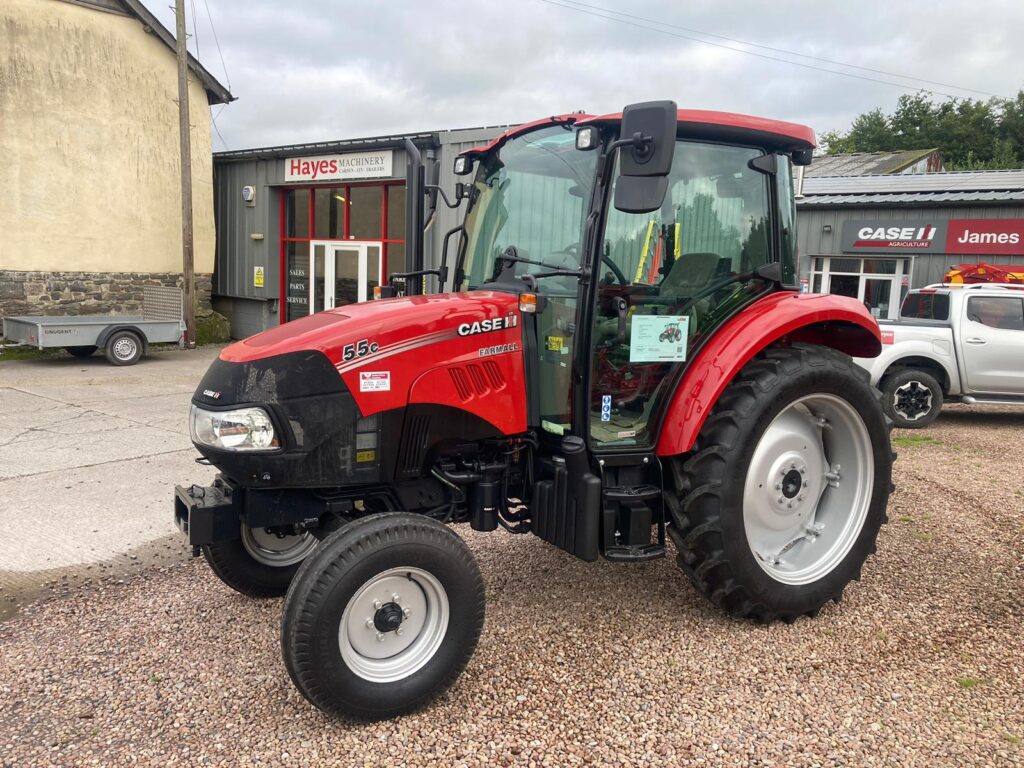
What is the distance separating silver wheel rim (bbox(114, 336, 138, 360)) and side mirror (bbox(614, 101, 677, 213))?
37.0ft

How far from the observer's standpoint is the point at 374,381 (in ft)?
9.91

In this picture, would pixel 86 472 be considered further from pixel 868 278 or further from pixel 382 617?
pixel 868 278

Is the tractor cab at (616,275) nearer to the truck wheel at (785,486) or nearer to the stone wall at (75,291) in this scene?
A: the truck wheel at (785,486)

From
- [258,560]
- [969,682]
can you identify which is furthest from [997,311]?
[258,560]

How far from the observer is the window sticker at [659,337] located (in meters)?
3.48

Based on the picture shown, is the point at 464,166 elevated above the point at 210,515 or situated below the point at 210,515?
above

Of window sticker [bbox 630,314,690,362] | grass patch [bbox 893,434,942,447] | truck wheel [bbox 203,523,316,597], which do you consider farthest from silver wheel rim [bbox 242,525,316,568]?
grass patch [bbox 893,434,942,447]

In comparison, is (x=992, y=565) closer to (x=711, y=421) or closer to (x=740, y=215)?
(x=711, y=421)

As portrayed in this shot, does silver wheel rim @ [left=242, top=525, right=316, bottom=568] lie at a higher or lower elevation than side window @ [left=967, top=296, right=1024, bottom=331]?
lower

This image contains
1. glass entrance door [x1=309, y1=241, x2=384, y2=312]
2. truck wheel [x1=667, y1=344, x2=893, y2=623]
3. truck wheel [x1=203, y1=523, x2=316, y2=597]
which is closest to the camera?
truck wheel [x1=667, y1=344, x2=893, y2=623]

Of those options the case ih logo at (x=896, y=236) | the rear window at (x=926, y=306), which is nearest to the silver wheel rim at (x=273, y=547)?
the rear window at (x=926, y=306)

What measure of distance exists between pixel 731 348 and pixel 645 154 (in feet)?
3.34

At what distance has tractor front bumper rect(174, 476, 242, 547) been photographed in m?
3.04

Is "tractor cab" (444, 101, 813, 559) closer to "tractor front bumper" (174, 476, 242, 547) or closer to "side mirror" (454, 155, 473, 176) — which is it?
"side mirror" (454, 155, 473, 176)
